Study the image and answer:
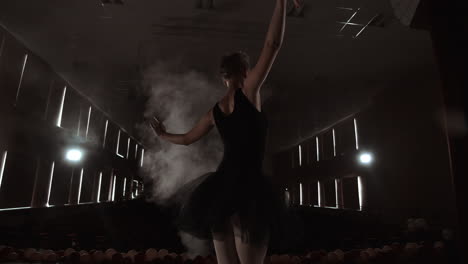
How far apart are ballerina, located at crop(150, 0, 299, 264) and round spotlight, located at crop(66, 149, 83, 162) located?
5.91 feet

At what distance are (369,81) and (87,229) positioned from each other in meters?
2.56

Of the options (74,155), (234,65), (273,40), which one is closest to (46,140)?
(74,155)

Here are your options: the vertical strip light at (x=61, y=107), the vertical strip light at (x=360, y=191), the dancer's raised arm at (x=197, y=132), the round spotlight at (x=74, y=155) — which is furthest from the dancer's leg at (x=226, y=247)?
the vertical strip light at (x=61, y=107)

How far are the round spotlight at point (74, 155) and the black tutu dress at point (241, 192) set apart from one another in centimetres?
182

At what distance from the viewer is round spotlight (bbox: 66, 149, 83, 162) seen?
206 cm

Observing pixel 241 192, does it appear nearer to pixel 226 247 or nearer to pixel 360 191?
pixel 226 247

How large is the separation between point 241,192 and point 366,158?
1.77 metres

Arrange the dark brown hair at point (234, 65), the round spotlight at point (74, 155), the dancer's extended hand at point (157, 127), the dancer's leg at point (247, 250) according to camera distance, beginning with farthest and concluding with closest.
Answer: the round spotlight at point (74, 155) → the dancer's extended hand at point (157, 127) → the dark brown hair at point (234, 65) → the dancer's leg at point (247, 250)

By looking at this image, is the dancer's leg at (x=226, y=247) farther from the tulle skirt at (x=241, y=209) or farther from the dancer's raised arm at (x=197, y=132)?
the dancer's raised arm at (x=197, y=132)

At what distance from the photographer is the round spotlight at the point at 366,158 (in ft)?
6.52

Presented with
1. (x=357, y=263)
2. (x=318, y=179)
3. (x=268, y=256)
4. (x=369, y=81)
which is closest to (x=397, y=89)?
(x=369, y=81)

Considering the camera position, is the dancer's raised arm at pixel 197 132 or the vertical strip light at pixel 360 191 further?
the vertical strip light at pixel 360 191

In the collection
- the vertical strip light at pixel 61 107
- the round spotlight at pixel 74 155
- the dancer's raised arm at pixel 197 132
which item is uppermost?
the vertical strip light at pixel 61 107

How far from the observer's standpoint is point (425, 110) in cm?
237
